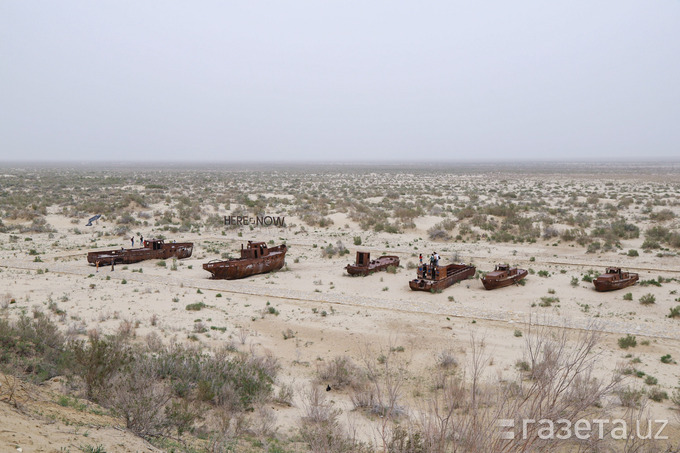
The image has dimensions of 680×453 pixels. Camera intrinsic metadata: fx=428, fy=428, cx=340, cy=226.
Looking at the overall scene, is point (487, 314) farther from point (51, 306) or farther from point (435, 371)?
point (51, 306)

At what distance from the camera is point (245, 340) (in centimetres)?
1164

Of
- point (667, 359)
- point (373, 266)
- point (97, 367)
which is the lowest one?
point (667, 359)

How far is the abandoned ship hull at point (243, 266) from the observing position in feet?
60.7

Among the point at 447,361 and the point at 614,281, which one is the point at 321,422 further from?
the point at 614,281

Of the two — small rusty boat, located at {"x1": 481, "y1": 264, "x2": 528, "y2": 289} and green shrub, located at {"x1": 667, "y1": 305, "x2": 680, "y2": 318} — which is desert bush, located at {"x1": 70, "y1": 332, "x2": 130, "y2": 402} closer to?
small rusty boat, located at {"x1": 481, "y1": 264, "x2": 528, "y2": 289}

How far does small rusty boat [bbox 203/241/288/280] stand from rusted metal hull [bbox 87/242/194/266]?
4.23m

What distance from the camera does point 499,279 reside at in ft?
56.2

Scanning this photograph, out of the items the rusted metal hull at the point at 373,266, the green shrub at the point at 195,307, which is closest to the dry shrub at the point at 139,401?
the green shrub at the point at 195,307

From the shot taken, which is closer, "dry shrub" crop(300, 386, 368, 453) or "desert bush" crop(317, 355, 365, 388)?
"dry shrub" crop(300, 386, 368, 453)

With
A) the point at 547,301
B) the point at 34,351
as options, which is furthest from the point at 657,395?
the point at 34,351

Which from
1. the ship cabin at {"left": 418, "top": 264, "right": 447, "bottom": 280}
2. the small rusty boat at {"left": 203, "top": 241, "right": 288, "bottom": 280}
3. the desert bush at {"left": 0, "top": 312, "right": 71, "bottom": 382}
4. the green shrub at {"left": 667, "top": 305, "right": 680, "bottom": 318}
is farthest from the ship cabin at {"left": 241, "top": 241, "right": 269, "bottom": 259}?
the green shrub at {"left": 667, "top": 305, "right": 680, "bottom": 318}

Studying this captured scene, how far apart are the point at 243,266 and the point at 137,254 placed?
21.0 feet

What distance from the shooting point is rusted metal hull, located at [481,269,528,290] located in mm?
17047

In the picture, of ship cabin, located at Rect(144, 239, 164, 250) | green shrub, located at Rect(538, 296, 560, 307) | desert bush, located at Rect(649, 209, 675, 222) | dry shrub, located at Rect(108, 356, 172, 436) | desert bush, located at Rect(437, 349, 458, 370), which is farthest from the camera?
desert bush, located at Rect(649, 209, 675, 222)
